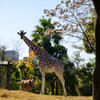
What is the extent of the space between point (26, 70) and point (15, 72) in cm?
146

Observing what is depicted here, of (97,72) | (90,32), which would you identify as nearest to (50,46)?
(90,32)

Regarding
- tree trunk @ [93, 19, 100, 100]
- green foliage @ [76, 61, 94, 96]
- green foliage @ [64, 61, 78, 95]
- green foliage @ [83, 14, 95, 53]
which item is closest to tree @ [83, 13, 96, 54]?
green foliage @ [83, 14, 95, 53]

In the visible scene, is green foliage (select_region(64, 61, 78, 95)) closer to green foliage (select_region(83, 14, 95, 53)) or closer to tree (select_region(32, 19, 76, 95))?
tree (select_region(32, 19, 76, 95))

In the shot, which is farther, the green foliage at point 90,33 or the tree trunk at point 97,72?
the green foliage at point 90,33

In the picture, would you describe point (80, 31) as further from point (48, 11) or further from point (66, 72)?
point (66, 72)

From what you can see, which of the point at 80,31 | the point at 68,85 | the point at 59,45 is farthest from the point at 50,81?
the point at 80,31

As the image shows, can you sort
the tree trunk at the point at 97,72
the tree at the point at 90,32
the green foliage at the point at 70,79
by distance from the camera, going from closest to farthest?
1. the tree trunk at the point at 97,72
2. the tree at the point at 90,32
3. the green foliage at the point at 70,79

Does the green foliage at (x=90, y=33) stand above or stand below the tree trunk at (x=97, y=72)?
above

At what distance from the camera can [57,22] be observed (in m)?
11.7

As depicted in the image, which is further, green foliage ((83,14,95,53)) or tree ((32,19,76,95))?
tree ((32,19,76,95))

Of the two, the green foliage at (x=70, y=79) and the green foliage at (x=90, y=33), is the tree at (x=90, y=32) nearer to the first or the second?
the green foliage at (x=90, y=33)

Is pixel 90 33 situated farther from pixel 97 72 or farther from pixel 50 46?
pixel 97 72

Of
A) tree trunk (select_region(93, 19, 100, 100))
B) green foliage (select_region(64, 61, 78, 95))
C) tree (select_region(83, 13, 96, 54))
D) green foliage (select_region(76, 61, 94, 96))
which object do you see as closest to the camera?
tree trunk (select_region(93, 19, 100, 100))

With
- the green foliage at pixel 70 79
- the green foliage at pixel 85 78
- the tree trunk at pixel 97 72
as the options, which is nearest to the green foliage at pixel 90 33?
the green foliage at pixel 85 78
